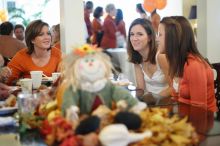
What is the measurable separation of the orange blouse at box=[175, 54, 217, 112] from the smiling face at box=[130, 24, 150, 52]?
670 millimetres

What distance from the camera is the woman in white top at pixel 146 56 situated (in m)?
2.64

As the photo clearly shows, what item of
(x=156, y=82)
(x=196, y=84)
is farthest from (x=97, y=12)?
(x=196, y=84)

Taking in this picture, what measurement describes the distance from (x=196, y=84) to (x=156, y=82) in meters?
0.69

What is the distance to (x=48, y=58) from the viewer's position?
3299mm

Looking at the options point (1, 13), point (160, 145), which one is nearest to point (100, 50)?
point (160, 145)

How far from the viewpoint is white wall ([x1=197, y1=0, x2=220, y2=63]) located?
175 inches

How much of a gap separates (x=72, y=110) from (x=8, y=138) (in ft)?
1.20

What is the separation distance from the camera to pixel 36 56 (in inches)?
130

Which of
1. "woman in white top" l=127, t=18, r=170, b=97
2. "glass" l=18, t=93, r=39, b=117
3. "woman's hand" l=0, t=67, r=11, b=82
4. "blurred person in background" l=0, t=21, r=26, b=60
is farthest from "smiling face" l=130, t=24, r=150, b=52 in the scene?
"blurred person in background" l=0, t=21, r=26, b=60

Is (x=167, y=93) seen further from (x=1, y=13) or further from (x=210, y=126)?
(x=1, y=13)

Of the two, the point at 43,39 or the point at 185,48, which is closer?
the point at 185,48

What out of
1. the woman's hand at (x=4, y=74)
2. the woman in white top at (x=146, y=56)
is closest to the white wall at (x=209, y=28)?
the woman in white top at (x=146, y=56)

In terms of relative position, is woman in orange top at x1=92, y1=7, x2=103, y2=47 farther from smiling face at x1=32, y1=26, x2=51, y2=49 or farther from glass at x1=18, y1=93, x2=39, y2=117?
Answer: glass at x1=18, y1=93, x2=39, y2=117

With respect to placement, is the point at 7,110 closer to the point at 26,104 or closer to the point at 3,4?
the point at 26,104
